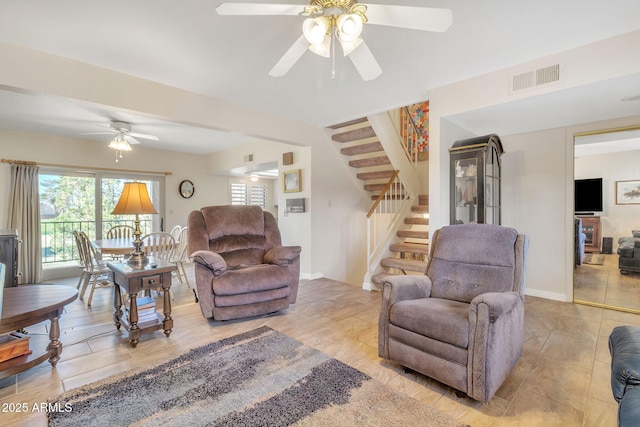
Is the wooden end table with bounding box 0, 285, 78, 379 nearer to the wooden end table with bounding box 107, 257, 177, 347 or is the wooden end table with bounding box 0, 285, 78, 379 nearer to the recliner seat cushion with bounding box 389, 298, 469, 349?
the wooden end table with bounding box 107, 257, 177, 347

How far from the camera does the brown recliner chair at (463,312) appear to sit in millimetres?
1595

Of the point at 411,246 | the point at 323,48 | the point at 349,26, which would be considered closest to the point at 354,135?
the point at 411,246

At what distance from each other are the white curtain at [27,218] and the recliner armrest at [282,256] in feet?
13.8

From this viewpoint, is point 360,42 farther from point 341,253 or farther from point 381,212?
point 341,253

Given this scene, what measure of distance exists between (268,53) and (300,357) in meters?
2.52

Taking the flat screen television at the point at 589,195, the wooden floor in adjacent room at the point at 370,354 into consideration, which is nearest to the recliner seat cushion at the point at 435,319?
the wooden floor in adjacent room at the point at 370,354

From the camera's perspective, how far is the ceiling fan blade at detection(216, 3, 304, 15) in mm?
1451

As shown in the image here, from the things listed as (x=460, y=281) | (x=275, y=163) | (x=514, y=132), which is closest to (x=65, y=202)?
(x=275, y=163)

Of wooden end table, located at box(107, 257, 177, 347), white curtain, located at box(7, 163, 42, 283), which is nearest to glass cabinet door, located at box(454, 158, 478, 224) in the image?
wooden end table, located at box(107, 257, 177, 347)

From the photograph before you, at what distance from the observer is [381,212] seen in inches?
192

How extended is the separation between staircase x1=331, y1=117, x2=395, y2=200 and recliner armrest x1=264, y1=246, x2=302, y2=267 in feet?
7.46

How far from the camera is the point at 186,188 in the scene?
21.6 feet

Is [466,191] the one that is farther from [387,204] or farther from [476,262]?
[387,204]

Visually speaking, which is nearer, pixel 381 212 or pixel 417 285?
pixel 417 285
